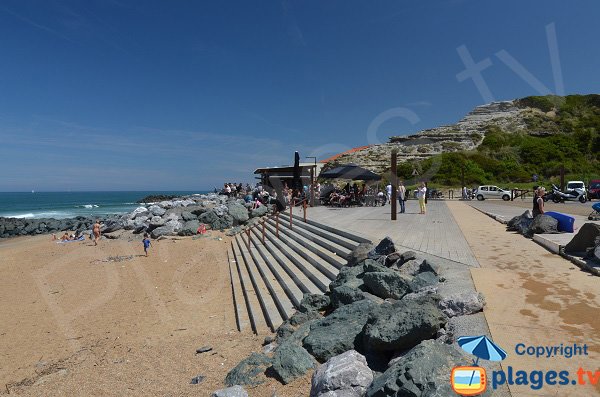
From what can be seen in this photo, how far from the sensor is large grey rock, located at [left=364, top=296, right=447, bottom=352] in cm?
381

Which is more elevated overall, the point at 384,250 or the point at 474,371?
the point at 384,250

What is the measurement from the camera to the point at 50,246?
20031mm

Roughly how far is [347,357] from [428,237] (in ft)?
20.7

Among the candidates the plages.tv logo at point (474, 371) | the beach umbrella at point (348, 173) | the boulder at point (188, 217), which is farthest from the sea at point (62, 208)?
the plages.tv logo at point (474, 371)

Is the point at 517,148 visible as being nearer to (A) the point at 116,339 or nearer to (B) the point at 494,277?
(B) the point at 494,277

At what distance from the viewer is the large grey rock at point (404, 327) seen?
3811 millimetres

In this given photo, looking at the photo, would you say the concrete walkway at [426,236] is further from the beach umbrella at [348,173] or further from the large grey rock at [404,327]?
the beach umbrella at [348,173]

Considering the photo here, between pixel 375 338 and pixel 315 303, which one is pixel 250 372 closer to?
pixel 375 338

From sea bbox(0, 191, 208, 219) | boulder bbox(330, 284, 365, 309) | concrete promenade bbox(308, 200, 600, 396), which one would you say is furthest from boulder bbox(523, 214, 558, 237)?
sea bbox(0, 191, 208, 219)

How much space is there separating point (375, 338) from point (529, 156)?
164 feet

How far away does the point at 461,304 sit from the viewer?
14.4 ft

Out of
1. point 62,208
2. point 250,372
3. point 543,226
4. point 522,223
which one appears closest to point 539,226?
point 543,226

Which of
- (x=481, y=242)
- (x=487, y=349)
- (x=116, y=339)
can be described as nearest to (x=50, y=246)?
(x=116, y=339)

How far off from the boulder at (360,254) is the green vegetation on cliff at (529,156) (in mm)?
32274
